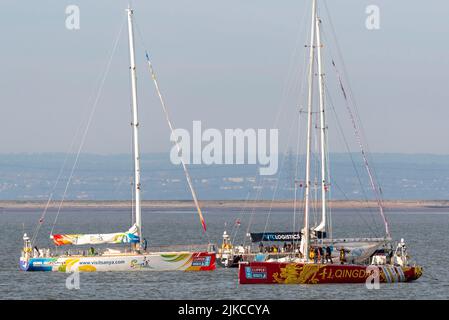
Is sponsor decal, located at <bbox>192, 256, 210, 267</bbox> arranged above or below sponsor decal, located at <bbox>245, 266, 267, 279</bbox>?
below

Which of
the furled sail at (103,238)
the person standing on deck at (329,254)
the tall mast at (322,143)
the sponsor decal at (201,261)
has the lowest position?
the sponsor decal at (201,261)

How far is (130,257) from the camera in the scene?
247ft

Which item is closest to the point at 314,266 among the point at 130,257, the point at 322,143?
the point at 130,257

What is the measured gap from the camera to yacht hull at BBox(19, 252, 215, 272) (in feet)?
247

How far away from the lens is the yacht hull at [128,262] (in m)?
75.3

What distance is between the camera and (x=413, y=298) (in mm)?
62625

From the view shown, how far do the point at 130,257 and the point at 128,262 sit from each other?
334 millimetres

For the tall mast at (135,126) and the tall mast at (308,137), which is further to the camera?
the tall mast at (135,126)

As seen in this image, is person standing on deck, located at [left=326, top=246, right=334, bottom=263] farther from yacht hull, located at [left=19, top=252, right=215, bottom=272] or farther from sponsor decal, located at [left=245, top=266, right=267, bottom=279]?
yacht hull, located at [left=19, top=252, right=215, bottom=272]

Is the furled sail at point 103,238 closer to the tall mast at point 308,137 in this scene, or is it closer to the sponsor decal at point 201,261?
the sponsor decal at point 201,261

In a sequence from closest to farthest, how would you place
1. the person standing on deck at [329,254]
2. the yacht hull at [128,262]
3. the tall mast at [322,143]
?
the person standing on deck at [329,254]
the yacht hull at [128,262]
the tall mast at [322,143]

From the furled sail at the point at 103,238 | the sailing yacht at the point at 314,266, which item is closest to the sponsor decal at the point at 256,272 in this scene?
the sailing yacht at the point at 314,266

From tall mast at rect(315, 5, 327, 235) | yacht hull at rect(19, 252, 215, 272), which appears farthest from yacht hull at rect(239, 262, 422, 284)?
tall mast at rect(315, 5, 327, 235)
